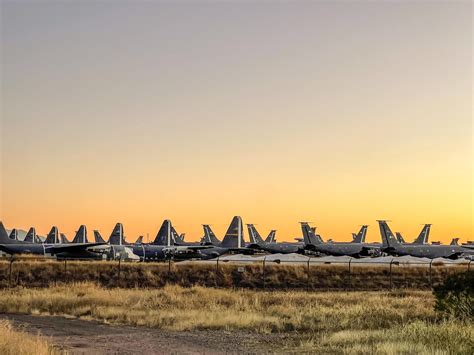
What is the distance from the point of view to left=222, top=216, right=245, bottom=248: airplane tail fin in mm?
96131

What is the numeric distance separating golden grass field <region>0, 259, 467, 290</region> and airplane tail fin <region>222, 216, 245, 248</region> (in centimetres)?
3209

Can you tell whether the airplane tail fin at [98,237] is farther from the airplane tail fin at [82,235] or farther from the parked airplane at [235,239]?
the parked airplane at [235,239]

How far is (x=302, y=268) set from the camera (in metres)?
62.9

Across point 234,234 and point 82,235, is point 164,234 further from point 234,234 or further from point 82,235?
point 82,235

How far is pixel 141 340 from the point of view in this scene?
20266mm

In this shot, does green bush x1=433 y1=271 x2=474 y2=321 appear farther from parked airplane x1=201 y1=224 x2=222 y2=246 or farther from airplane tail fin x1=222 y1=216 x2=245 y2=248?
parked airplane x1=201 y1=224 x2=222 y2=246

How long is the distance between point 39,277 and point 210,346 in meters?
40.4

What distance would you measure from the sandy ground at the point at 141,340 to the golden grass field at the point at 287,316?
3.32 feet

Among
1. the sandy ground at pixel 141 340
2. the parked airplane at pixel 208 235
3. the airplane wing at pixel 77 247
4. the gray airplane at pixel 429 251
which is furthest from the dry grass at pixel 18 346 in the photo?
the parked airplane at pixel 208 235

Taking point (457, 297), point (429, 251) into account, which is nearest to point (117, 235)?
point (429, 251)

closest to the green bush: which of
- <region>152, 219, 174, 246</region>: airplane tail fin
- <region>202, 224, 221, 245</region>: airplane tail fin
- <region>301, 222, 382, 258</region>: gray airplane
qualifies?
<region>301, 222, 382, 258</region>: gray airplane

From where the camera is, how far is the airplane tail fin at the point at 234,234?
315 ft

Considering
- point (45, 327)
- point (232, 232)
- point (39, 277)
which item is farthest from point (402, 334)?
point (232, 232)

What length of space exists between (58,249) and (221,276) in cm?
3001
